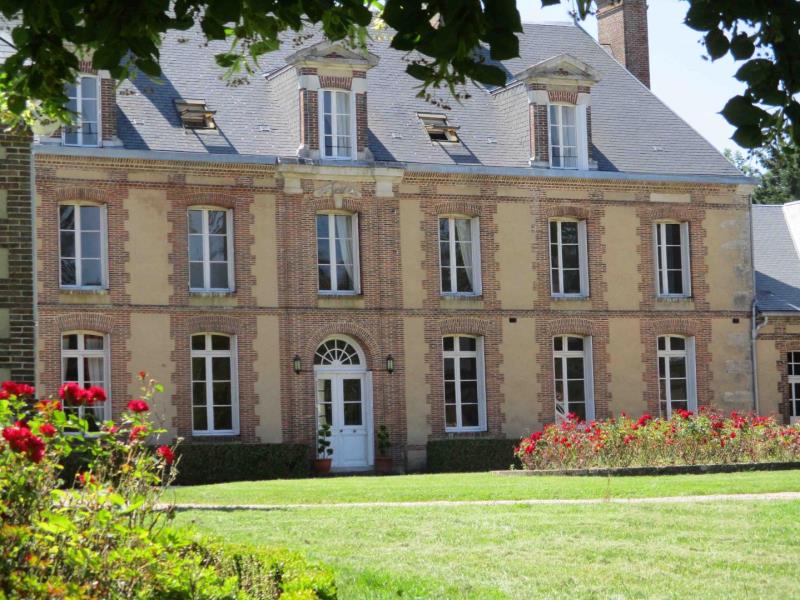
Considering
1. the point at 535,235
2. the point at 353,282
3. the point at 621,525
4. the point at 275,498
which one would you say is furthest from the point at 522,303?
the point at 621,525

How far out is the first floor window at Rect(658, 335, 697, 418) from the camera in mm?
28484

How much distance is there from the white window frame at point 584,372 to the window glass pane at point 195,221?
7.26m

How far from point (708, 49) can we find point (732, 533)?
7.33 metres

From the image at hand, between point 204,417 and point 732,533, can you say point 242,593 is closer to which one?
point 732,533

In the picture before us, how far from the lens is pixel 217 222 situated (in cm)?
2562

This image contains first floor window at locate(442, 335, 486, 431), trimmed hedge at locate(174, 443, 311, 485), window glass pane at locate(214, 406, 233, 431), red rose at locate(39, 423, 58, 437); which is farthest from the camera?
first floor window at locate(442, 335, 486, 431)

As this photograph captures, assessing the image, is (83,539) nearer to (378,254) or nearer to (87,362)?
(87,362)

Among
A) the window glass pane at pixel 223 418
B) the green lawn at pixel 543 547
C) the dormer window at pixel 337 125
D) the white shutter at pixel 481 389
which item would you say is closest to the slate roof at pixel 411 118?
the dormer window at pixel 337 125

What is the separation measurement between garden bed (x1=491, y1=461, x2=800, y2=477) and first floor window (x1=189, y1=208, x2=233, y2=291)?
7.05 m

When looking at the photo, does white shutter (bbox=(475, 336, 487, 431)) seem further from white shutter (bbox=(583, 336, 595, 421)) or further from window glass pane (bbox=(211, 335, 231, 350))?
window glass pane (bbox=(211, 335, 231, 350))

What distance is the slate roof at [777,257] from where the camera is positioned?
99.4 feet

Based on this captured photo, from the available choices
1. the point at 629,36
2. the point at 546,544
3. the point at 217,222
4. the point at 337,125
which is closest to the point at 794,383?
the point at 629,36

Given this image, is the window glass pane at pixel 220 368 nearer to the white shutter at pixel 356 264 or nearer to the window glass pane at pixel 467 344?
the white shutter at pixel 356 264

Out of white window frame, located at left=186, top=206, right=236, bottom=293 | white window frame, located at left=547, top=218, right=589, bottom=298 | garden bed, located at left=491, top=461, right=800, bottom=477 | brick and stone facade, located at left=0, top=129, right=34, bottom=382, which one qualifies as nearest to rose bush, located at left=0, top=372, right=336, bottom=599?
brick and stone facade, located at left=0, top=129, right=34, bottom=382
